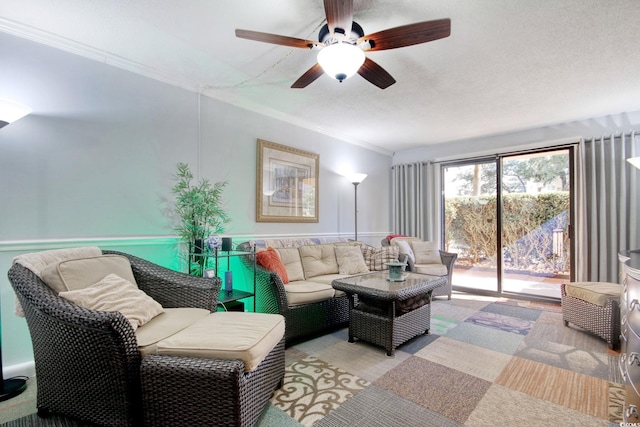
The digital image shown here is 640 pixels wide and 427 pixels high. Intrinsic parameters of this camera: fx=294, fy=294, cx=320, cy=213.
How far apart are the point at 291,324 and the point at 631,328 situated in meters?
2.18

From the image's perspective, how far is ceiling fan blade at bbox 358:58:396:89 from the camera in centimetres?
208

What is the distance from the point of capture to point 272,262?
9.38ft

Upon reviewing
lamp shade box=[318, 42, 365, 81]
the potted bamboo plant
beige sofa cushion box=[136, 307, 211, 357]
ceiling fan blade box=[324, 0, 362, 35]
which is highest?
ceiling fan blade box=[324, 0, 362, 35]

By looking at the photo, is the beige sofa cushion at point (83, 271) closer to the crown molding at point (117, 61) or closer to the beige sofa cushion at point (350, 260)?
the crown molding at point (117, 61)

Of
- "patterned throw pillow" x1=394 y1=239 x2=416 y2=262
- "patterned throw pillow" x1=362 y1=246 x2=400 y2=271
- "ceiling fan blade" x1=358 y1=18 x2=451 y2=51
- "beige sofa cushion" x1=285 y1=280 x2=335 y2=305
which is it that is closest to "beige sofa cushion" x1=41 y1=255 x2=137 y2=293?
"beige sofa cushion" x1=285 y1=280 x2=335 y2=305

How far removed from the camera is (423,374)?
7.02 feet

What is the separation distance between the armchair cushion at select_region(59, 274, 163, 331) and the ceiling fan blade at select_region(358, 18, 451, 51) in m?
2.11

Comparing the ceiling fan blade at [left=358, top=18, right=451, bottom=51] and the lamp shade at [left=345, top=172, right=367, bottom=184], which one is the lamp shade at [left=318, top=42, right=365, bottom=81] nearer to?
the ceiling fan blade at [left=358, top=18, right=451, bottom=51]

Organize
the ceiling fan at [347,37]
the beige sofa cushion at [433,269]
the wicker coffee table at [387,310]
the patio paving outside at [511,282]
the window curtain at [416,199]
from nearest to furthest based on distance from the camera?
the ceiling fan at [347,37], the wicker coffee table at [387,310], the beige sofa cushion at [433,269], the patio paving outside at [511,282], the window curtain at [416,199]

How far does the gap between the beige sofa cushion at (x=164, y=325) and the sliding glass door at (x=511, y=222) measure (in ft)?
14.7

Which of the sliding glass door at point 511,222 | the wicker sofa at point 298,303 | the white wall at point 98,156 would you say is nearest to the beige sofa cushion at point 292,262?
the wicker sofa at point 298,303

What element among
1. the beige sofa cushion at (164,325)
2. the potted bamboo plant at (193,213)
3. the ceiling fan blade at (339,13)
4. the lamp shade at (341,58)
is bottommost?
the beige sofa cushion at (164,325)

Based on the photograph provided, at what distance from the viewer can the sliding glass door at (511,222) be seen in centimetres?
423

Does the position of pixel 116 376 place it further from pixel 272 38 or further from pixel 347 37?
pixel 347 37
